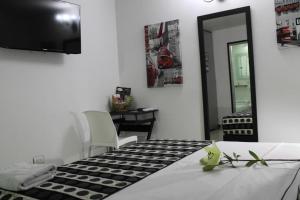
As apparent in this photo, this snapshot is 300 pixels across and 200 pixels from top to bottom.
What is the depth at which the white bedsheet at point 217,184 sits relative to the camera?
1.17m

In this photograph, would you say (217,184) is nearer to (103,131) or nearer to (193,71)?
(103,131)

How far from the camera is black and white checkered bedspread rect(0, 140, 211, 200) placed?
126 centimetres

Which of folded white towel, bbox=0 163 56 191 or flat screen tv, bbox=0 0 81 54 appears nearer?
folded white towel, bbox=0 163 56 191

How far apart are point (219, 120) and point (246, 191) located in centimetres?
227

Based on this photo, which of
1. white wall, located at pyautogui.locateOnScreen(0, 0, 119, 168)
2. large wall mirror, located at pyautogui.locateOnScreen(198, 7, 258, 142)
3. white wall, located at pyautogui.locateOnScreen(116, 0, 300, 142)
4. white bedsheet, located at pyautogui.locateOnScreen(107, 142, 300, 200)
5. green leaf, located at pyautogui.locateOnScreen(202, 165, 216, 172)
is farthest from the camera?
large wall mirror, located at pyautogui.locateOnScreen(198, 7, 258, 142)

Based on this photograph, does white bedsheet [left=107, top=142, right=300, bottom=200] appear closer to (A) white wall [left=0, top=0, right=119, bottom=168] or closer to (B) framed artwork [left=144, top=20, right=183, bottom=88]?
(A) white wall [left=0, top=0, right=119, bottom=168]

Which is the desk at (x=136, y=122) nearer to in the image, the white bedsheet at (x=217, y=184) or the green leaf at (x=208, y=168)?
the white bedsheet at (x=217, y=184)

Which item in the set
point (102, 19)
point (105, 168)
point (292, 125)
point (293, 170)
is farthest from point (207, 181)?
point (102, 19)

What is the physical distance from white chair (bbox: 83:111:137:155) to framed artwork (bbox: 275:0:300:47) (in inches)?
74.1

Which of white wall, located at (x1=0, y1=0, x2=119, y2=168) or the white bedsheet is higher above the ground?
white wall, located at (x1=0, y1=0, x2=119, y2=168)

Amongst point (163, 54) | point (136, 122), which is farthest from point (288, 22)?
point (136, 122)

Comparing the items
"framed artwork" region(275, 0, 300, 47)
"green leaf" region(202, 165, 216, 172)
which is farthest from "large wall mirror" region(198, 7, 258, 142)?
"green leaf" region(202, 165, 216, 172)

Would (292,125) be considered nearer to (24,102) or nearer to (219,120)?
(219,120)

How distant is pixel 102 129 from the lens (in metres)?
3.15
